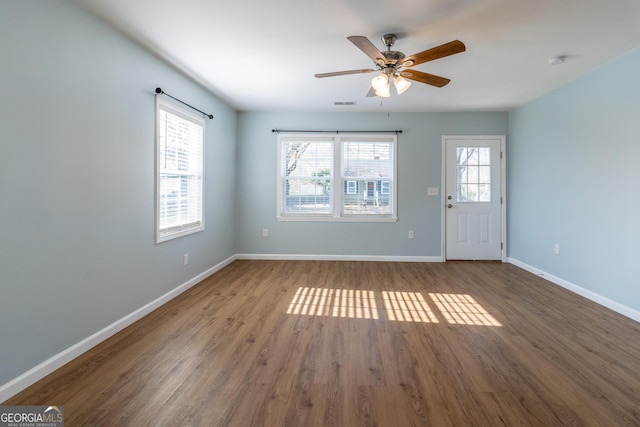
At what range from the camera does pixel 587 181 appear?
10.9ft

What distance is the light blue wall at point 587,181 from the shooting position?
2826mm

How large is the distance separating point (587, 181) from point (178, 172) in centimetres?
472

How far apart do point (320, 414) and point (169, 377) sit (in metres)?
1.01

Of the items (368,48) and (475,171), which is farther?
(475,171)

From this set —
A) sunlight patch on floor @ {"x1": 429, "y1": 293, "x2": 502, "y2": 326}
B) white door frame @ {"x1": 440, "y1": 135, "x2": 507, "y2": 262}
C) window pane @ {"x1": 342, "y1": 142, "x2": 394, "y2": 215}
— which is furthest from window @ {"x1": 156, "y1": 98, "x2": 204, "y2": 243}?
white door frame @ {"x1": 440, "y1": 135, "x2": 507, "y2": 262}

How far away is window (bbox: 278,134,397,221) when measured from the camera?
500 centimetres

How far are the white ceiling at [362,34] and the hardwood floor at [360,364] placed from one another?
8.35ft

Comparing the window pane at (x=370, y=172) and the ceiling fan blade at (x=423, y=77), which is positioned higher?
the ceiling fan blade at (x=423, y=77)

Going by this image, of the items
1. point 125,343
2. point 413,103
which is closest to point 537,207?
point 413,103

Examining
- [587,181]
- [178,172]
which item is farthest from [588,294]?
[178,172]

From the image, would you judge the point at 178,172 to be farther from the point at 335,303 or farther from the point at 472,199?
the point at 472,199

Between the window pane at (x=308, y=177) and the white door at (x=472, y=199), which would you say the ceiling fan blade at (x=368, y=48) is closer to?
the window pane at (x=308, y=177)

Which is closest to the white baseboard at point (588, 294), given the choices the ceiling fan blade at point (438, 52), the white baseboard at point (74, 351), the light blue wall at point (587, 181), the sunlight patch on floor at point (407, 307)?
the light blue wall at point (587, 181)

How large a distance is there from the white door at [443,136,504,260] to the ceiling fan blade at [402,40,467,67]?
2858 mm
